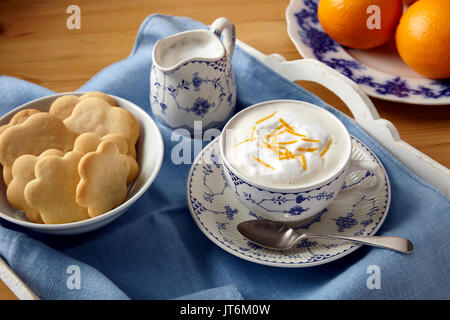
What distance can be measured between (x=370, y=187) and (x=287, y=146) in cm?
17

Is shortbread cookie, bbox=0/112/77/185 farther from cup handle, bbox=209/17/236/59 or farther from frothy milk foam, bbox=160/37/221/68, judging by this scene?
cup handle, bbox=209/17/236/59

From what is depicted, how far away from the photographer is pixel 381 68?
1093 mm

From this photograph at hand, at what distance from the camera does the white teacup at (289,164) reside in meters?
0.69

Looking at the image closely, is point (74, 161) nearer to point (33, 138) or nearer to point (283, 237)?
point (33, 138)

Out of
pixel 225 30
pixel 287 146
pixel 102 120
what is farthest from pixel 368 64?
pixel 102 120

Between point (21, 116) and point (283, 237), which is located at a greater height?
point (21, 116)

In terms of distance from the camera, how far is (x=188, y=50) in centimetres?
94

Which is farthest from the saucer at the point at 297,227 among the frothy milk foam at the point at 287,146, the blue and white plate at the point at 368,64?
the blue and white plate at the point at 368,64

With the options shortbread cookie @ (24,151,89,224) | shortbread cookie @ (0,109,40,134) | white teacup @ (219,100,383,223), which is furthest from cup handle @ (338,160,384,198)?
shortbread cookie @ (0,109,40,134)

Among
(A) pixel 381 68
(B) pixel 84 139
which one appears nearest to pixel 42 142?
(B) pixel 84 139

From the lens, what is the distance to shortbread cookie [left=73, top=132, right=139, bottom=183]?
0.77 meters

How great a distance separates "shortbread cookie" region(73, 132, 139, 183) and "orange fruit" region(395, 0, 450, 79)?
0.62m

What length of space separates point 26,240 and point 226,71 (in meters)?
0.46
